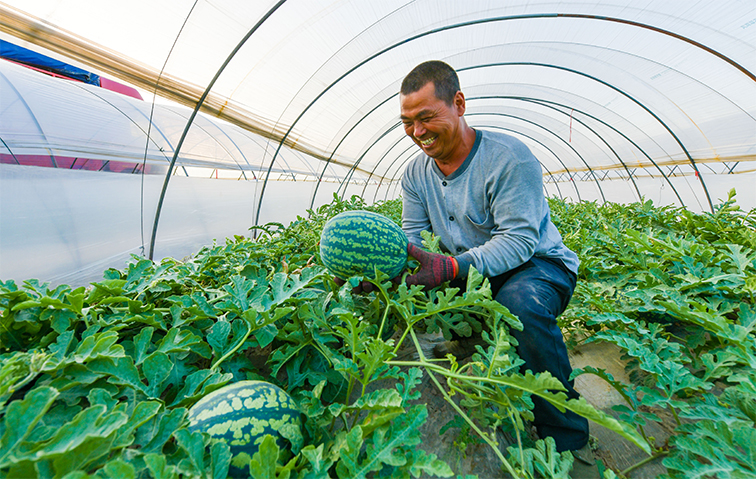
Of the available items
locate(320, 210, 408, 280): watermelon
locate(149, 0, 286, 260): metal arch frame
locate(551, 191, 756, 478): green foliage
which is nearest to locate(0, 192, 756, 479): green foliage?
locate(551, 191, 756, 478): green foliage

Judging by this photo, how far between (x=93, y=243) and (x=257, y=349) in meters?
3.81

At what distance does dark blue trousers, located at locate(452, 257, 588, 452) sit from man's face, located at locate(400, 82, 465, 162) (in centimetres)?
99

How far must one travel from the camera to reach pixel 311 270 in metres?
1.41

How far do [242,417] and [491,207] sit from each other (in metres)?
1.84

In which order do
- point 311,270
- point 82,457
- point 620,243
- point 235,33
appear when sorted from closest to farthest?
point 82,457, point 311,270, point 620,243, point 235,33

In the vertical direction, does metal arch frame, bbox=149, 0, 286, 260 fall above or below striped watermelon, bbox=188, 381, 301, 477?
above

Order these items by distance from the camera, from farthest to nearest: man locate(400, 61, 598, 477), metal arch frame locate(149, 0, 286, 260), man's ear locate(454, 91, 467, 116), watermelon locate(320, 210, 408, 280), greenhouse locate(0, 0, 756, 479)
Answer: metal arch frame locate(149, 0, 286, 260) → man's ear locate(454, 91, 467, 116) → watermelon locate(320, 210, 408, 280) → man locate(400, 61, 598, 477) → greenhouse locate(0, 0, 756, 479)

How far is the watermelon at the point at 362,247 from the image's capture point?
1.56 metres

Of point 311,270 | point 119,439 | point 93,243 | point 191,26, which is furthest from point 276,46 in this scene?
point 119,439

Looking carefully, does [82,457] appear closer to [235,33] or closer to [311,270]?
[311,270]

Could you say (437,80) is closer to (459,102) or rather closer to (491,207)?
(459,102)

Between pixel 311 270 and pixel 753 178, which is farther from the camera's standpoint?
pixel 753 178

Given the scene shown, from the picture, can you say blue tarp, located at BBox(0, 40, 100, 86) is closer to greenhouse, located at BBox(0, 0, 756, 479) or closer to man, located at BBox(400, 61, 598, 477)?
A: greenhouse, located at BBox(0, 0, 756, 479)

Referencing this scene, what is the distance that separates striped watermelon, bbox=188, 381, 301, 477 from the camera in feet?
2.81
